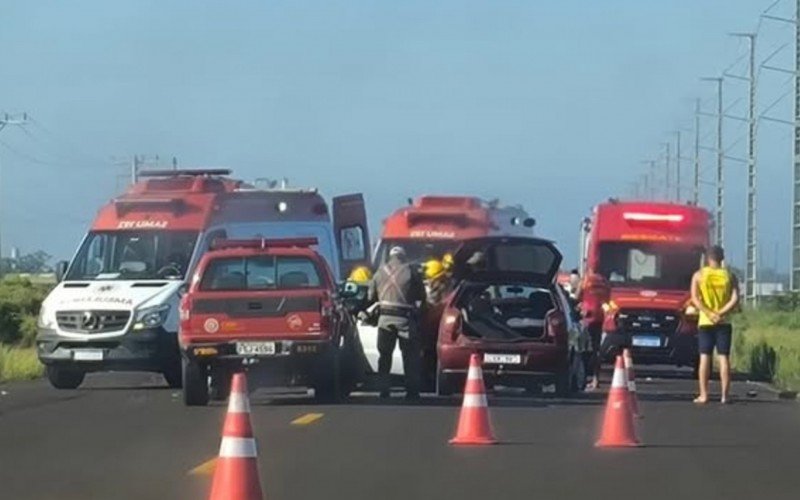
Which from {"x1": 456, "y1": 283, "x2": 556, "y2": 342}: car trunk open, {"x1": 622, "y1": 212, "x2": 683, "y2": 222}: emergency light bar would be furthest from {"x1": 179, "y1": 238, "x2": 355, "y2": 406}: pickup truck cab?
{"x1": 622, "y1": 212, "x2": 683, "y2": 222}: emergency light bar

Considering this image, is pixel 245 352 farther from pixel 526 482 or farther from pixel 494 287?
pixel 526 482

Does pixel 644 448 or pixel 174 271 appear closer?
pixel 644 448

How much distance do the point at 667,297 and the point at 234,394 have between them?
77.0 feet

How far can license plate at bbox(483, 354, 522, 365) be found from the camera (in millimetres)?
24203

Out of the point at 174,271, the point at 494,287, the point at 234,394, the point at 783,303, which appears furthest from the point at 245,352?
the point at 783,303

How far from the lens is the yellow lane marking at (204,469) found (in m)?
15.0

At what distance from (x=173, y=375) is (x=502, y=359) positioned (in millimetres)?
5677

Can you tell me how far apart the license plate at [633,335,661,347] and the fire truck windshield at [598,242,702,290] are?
4.26 feet

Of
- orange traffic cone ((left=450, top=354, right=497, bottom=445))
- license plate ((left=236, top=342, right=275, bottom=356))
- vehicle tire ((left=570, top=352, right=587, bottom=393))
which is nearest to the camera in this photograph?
orange traffic cone ((left=450, top=354, right=497, bottom=445))

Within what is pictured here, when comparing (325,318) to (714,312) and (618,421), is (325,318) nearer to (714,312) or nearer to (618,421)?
(714,312)

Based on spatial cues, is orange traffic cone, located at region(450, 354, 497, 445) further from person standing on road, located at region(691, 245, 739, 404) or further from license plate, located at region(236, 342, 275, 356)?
person standing on road, located at region(691, 245, 739, 404)

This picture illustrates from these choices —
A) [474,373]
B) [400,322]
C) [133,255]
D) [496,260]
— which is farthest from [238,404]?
[496,260]

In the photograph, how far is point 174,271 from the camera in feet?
91.5

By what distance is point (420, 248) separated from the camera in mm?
35156
